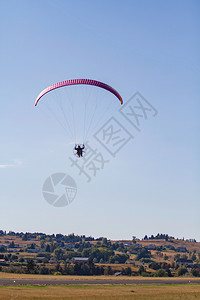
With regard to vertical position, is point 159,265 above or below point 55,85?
below

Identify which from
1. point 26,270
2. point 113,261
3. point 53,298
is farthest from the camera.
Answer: point 113,261

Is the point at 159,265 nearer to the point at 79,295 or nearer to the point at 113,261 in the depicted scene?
the point at 113,261

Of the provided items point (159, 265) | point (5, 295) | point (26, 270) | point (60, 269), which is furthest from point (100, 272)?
point (5, 295)

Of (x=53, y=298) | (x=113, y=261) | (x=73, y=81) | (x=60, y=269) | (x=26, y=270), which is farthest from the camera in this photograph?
(x=113, y=261)

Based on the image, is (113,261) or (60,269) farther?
(113,261)

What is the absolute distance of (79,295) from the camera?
48.1 metres

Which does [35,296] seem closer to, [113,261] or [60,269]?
[60,269]

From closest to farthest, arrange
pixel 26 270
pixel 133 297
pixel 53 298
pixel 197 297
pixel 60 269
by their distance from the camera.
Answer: pixel 53 298 → pixel 133 297 → pixel 197 297 → pixel 26 270 → pixel 60 269

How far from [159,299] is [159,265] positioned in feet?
338

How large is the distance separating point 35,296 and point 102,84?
27076 mm

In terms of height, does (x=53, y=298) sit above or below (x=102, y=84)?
below

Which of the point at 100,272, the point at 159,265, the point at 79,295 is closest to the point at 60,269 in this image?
the point at 100,272

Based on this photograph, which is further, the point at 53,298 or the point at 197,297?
the point at 197,297

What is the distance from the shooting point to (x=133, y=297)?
47.8m
